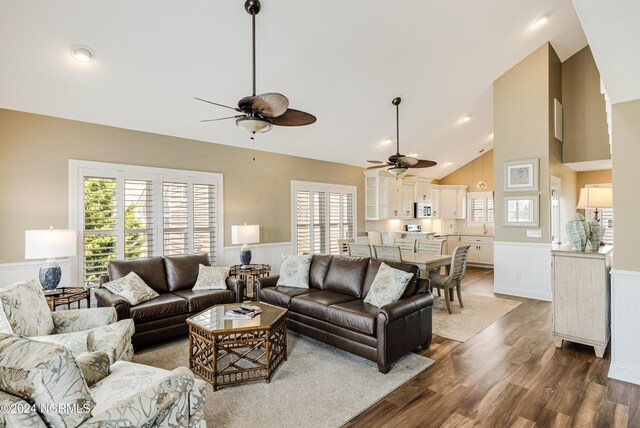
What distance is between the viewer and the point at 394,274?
3.59 meters

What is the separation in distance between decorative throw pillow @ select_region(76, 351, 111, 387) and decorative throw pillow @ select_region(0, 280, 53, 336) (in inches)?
27.7

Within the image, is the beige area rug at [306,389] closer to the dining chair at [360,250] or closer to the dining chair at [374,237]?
the dining chair at [360,250]

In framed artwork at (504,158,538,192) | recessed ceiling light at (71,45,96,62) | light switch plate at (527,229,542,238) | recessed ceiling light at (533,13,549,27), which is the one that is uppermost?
recessed ceiling light at (533,13,549,27)

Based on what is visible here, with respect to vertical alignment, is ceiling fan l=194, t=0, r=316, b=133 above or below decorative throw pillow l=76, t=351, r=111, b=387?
above

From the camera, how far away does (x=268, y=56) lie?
4.19 m

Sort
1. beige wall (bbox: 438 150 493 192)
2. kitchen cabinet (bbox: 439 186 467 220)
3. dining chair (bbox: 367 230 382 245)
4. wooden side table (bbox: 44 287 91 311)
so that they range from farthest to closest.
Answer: kitchen cabinet (bbox: 439 186 467 220), beige wall (bbox: 438 150 493 192), dining chair (bbox: 367 230 382 245), wooden side table (bbox: 44 287 91 311)

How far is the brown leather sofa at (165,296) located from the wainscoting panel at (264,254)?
1.03 metres

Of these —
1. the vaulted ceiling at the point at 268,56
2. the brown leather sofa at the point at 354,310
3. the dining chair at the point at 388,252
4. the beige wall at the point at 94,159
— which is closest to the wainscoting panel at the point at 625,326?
the brown leather sofa at the point at 354,310

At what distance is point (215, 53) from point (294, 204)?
375cm

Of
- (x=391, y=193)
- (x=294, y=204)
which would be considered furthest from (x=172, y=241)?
(x=391, y=193)

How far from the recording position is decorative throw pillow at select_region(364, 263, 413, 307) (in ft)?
11.4

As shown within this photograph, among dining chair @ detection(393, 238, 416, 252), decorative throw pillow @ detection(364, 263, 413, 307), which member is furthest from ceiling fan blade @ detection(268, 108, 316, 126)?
dining chair @ detection(393, 238, 416, 252)

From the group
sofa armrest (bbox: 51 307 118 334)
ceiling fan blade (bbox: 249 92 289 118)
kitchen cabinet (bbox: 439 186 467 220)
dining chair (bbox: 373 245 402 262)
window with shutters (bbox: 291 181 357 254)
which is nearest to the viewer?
ceiling fan blade (bbox: 249 92 289 118)

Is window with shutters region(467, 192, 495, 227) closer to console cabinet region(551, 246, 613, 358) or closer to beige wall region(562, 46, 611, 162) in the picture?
beige wall region(562, 46, 611, 162)
